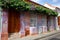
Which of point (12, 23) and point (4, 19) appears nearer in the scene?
point (4, 19)

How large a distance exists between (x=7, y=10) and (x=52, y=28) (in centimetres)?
1132

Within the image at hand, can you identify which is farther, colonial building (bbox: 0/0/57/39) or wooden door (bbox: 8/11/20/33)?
wooden door (bbox: 8/11/20/33)

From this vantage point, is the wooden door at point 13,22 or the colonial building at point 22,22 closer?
the colonial building at point 22,22

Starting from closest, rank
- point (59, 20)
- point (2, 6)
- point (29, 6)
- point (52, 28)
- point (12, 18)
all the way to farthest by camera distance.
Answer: point (2, 6), point (12, 18), point (29, 6), point (52, 28), point (59, 20)

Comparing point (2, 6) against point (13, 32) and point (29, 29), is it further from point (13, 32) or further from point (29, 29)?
point (29, 29)

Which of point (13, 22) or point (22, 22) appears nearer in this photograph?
point (13, 22)

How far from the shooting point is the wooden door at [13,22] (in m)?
12.8

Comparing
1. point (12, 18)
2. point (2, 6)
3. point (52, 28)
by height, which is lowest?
point (52, 28)

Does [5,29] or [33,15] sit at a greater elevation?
[33,15]

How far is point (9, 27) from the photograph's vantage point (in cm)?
1271

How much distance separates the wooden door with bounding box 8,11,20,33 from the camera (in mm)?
12816

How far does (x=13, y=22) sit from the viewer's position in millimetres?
13172

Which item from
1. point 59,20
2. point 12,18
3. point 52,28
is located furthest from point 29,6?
point 59,20

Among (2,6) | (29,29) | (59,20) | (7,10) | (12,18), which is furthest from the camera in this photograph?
(59,20)
